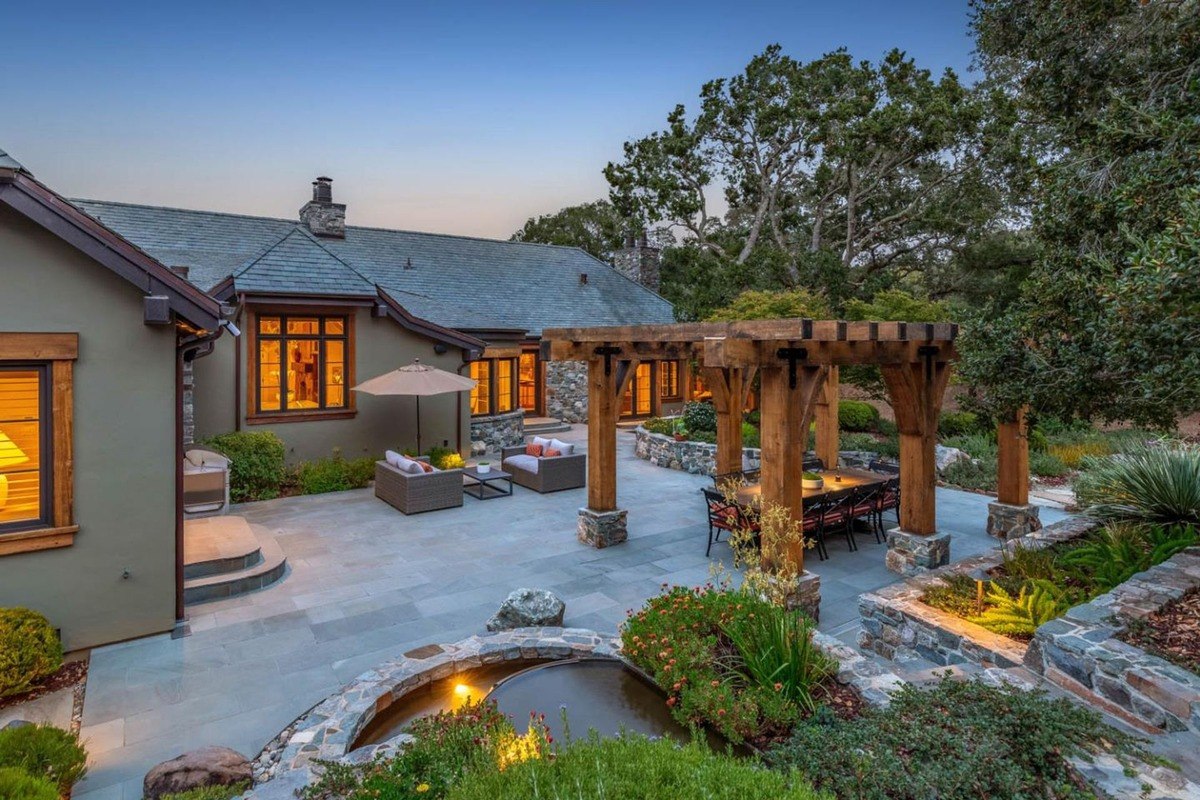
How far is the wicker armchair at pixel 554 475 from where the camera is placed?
11.1 m

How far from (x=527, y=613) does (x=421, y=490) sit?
4948 millimetres

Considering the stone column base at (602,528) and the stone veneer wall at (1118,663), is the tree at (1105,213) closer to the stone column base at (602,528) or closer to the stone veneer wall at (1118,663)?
the stone veneer wall at (1118,663)

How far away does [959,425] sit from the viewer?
14523 mm

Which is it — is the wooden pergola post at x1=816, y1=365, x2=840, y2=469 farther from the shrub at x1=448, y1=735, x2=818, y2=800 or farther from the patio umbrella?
the shrub at x1=448, y1=735, x2=818, y2=800

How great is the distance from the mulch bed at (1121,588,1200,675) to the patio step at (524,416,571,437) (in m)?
13.9

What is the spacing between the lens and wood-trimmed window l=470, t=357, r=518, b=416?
622 inches

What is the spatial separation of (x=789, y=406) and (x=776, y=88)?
19116 millimetres

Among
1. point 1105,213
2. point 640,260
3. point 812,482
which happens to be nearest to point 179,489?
point 812,482

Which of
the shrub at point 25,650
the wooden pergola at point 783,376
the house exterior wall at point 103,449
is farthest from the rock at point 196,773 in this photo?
the wooden pergola at point 783,376

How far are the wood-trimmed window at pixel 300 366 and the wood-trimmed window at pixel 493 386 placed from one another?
3.63 m

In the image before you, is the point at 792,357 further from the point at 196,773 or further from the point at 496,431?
the point at 496,431

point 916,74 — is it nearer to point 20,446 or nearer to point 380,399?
point 380,399

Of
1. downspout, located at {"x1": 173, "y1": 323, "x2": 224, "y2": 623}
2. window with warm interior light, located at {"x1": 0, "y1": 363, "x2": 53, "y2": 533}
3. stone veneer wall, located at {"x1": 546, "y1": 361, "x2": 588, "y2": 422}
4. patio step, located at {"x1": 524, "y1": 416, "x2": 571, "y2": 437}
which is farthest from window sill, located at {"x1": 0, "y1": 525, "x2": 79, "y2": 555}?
stone veneer wall, located at {"x1": 546, "y1": 361, "x2": 588, "y2": 422}

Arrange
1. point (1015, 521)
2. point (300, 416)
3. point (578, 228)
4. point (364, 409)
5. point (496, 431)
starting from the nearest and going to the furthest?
point (1015, 521)
point (300, 416)
point (364, 409)
point (496, 431)
point (578, 228)
